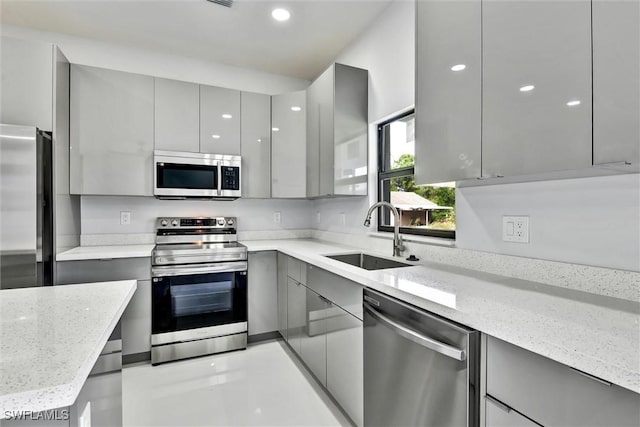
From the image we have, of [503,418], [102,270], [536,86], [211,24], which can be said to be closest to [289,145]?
[211,24]

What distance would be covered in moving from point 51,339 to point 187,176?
2.17 m

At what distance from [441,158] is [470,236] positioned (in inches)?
19.3

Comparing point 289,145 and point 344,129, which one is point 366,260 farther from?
point 289,145

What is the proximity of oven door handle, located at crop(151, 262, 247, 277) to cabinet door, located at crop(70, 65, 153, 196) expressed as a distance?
72 centimetres

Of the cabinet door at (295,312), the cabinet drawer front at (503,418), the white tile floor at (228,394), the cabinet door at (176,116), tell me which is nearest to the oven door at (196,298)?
the white tile floor at (228,394)

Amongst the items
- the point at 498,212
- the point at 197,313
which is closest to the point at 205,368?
the point at 197,313

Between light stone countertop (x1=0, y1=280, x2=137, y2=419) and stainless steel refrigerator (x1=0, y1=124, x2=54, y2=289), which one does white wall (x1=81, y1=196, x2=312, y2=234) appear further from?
light stone countertop (x1=0, y1=280, x2=137, y2=419)

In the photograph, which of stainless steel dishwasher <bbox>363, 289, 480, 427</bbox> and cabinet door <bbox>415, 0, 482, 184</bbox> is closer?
stainless steel dishwasher <bbox>363, 289, 480, 427</bbox>

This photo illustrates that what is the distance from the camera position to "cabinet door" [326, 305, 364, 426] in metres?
1.57

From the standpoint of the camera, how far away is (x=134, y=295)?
7.80ft

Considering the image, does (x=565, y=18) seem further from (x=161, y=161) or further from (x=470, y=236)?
(x=161, y=161)

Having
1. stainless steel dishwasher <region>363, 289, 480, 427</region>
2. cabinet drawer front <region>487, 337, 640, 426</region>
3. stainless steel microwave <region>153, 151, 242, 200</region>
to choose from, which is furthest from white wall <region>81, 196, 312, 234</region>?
cabinet drawer front <region>487, 337, 640, 426</region>

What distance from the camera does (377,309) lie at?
1395mm

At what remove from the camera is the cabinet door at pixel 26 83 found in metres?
2.09
